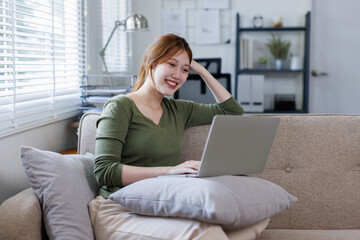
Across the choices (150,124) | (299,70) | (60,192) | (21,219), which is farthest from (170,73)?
(299,70)

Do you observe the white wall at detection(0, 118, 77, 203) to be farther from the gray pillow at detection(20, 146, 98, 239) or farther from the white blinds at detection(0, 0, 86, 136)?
the gray pillow at detection(20, 146, 98, 239)

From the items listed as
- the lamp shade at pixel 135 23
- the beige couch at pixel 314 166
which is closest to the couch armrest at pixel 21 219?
the beige couch at pixel 314 166

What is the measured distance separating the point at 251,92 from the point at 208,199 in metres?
3.12

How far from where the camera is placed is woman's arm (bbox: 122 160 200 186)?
5.01 feet

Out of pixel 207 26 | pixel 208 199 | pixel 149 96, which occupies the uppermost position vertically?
pixel 207 26

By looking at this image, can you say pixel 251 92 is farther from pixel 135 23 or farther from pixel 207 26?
pixel 135 23

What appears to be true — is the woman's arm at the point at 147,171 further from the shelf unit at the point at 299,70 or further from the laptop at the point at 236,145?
the shelf unit at the point at 299,70

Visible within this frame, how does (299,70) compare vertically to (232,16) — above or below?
below

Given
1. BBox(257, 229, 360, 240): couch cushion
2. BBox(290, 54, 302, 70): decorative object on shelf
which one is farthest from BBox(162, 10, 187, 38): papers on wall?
BBox(257, 229, 360, 240): couch cushion

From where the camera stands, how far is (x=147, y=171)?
155 centimetres

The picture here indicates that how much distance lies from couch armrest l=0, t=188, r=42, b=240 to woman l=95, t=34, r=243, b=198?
276 mm

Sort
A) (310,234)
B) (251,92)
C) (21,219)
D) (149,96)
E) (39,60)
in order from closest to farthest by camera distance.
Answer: (21,219), (310,234), (149,96), (39,60), (251,92)

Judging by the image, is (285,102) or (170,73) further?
(285,102)

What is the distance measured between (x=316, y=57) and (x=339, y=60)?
0.23 meters
